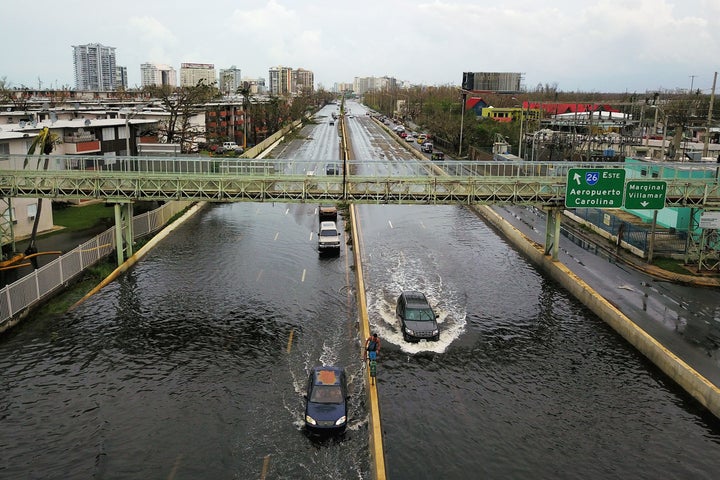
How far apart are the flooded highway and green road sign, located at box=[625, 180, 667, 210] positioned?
319 inches

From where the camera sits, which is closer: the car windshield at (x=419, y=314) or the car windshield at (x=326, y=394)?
the car windshield at (x=326, y=394)

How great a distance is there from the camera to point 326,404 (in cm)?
2292

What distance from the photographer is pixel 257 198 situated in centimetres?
4022

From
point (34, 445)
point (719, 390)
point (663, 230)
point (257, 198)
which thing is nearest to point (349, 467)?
point (34, 445)

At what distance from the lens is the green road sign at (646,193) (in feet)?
128

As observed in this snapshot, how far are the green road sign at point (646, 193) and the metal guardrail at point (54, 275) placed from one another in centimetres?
3689

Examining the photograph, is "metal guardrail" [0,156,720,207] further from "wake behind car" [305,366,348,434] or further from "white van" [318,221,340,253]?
"wake behind car" [305,366,348,434]

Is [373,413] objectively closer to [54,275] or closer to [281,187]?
[281,187]

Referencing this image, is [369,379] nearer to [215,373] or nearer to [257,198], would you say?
[215,373]

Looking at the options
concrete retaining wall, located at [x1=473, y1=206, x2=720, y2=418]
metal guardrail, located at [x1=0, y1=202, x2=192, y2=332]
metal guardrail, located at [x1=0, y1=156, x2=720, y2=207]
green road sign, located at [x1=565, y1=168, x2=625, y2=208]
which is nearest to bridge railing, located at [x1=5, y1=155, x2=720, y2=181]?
metal guardrail, located at [x1=0, y1=156, x2=720, y2=207]

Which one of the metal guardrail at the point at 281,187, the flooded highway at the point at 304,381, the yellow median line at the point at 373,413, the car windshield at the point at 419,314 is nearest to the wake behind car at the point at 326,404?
the flooded highway at the point at 304,381

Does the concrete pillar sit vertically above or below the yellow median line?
above

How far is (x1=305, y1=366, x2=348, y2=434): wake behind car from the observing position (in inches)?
878

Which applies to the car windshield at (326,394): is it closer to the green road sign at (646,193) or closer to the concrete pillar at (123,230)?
the concrete pillar at (123,230)
